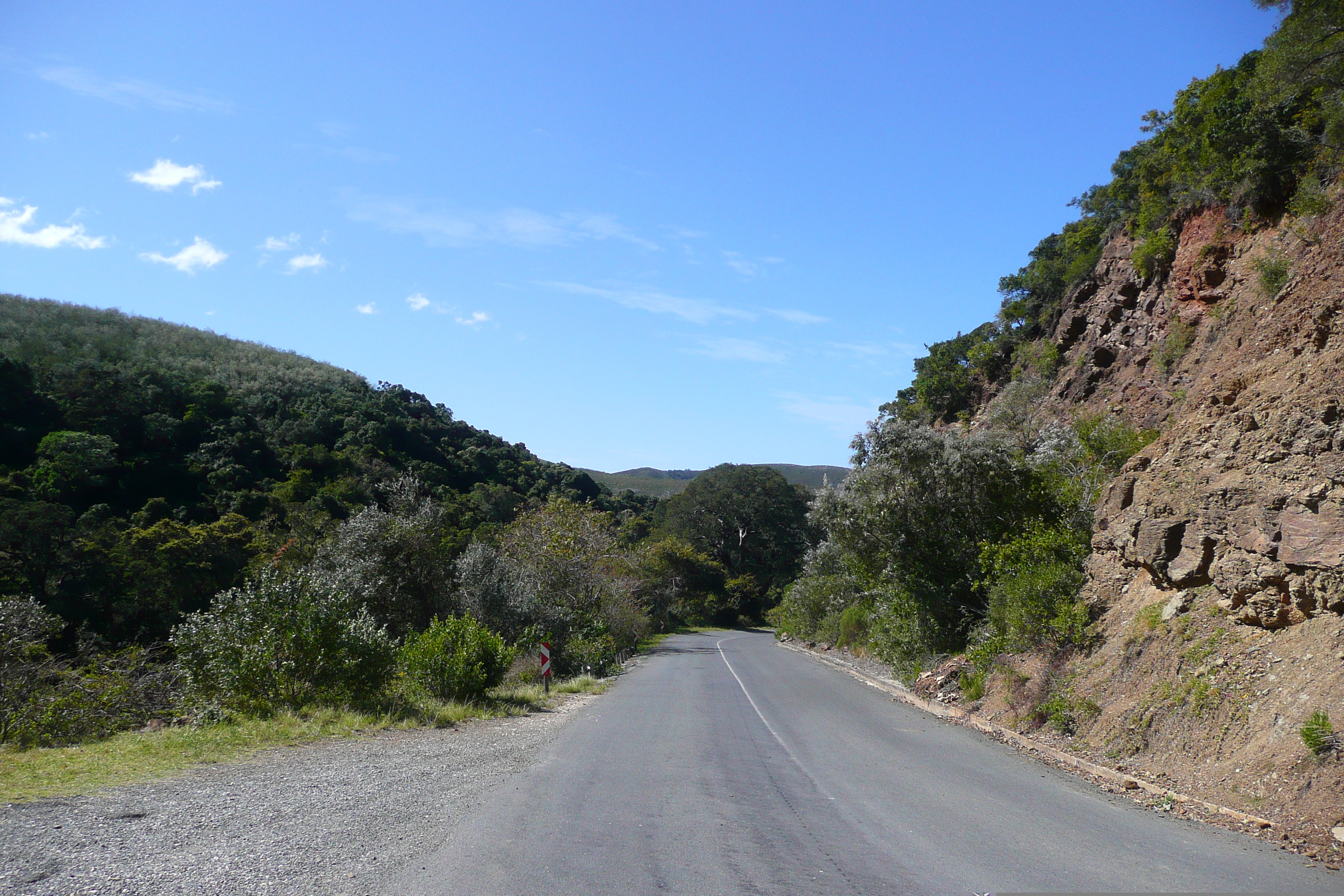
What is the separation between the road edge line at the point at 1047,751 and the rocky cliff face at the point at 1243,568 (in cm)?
16

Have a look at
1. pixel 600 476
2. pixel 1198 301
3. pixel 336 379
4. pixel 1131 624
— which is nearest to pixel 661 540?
pixel 336 379

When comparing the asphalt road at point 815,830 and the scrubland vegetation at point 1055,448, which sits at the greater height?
the scrubland vegetation at point 1055,448

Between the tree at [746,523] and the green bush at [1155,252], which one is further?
the tree at [746,523]

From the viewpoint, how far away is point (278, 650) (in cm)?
1199

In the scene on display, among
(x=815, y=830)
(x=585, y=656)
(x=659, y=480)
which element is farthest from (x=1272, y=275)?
(x=659, y=480)

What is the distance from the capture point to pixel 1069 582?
13.2 m

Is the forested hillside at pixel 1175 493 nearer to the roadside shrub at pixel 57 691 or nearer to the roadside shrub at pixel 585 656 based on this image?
the roadside shrub at pixel 585 656

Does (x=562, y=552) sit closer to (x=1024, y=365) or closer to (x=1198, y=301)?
(x=1024, y=365)

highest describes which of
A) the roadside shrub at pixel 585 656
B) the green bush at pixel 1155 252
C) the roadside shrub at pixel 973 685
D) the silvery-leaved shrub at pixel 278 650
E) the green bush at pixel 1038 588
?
the green bush at pixel 1155 252

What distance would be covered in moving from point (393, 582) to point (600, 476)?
14809cm

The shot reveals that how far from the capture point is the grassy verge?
7074 millimetres

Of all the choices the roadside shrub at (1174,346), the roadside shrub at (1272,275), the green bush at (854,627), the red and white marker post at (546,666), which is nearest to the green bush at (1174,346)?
the roadside shrub at (1174,346)

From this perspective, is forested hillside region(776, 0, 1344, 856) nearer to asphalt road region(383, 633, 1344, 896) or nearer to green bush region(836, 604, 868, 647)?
asphalt road region(383, 633, 1344, 896)

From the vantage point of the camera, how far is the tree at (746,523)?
75375 millimetres
